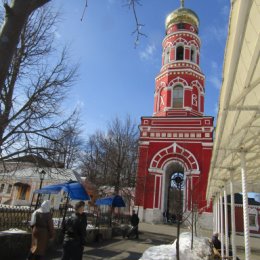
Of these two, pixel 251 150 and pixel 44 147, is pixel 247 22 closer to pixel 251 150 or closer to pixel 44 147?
pixel 251 150

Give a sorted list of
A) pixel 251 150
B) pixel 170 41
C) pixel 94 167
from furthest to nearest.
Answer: pixel 94 167 → pixel 170 41 → pixel 251 150

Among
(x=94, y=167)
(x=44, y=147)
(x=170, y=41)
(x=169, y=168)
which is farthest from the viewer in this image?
(x=94, y=167)

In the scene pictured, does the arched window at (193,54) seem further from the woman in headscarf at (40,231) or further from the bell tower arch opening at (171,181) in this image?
the woman in headscarf at (40,231)

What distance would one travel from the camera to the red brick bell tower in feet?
90.0

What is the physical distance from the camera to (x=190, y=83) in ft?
102

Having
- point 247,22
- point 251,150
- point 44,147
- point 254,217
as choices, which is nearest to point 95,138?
point 254,217

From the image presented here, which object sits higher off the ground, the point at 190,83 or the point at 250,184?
the point at 190,83

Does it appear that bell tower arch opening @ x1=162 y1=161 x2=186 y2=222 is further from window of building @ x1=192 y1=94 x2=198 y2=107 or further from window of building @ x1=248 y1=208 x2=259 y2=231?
window of building @ x1=248 y1=208 x2=259 y2=231

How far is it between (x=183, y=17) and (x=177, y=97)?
9.17 m

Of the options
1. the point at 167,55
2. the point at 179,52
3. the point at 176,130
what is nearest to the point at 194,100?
the point at 176,130

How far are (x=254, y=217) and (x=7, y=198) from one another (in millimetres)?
30246

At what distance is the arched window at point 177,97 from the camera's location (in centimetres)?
3075

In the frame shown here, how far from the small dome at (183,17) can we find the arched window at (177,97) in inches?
309

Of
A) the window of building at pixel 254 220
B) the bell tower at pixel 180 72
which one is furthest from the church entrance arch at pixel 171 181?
the window of building at pixel 254 220
